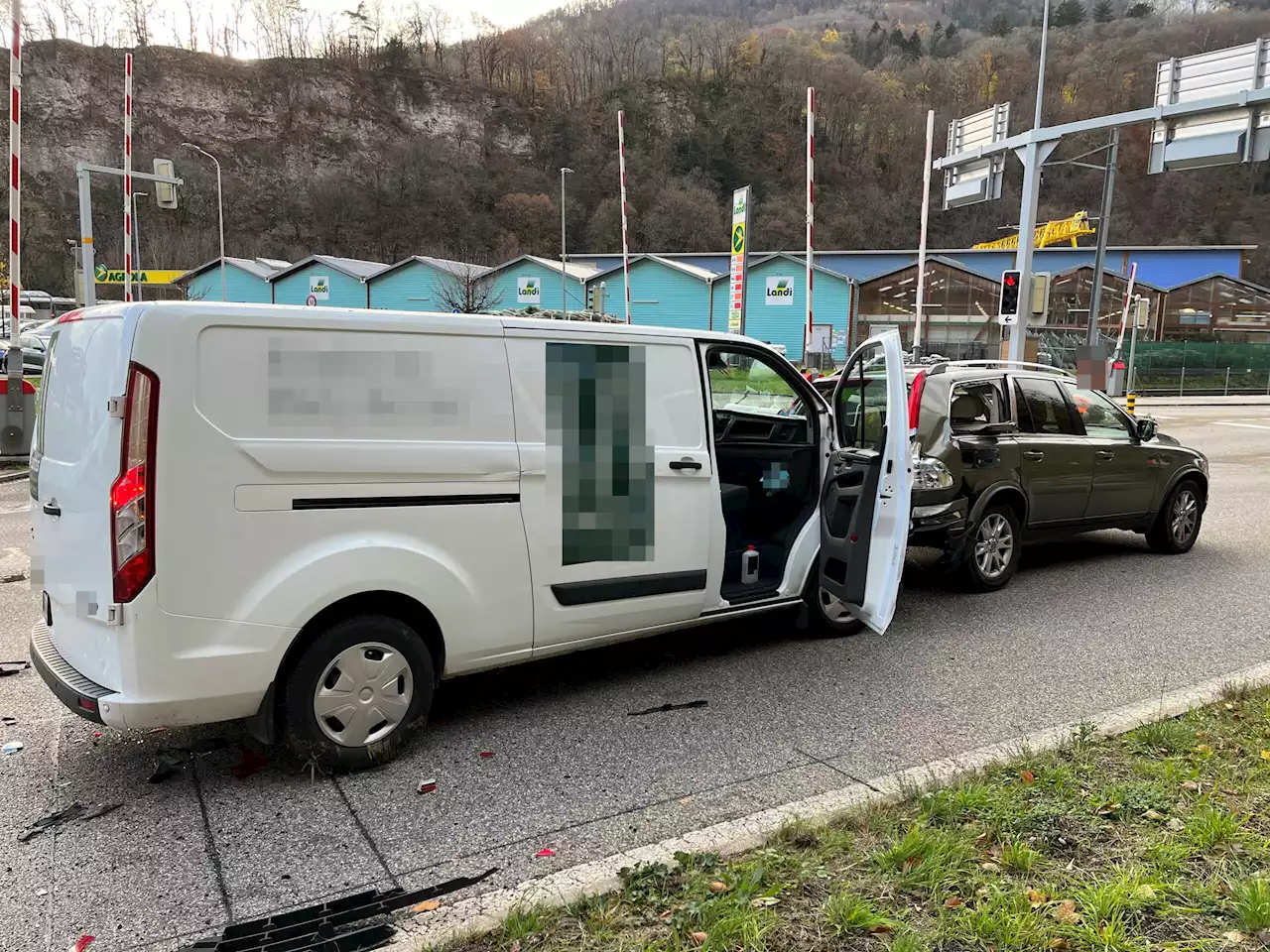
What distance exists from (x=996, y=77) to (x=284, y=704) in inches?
4746

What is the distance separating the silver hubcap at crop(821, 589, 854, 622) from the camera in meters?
5.47

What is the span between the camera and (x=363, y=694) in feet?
11.8

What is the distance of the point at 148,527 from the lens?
10.2 ft

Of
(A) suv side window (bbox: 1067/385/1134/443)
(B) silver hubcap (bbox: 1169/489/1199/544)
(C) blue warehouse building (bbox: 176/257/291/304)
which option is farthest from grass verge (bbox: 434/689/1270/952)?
(C) blue warehouse building (bbox: 176/257/291/304)

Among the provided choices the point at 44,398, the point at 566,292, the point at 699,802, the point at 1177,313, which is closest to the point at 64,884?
the point at 44,398

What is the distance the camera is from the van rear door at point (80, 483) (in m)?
3.17

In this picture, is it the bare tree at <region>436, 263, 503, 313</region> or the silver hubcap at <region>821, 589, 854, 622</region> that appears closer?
the silver hubcap at <region>821, 589, 854, 622</region>

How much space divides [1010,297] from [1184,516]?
34.2 ft

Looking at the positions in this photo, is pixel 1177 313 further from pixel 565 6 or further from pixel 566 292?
pixel 565 6

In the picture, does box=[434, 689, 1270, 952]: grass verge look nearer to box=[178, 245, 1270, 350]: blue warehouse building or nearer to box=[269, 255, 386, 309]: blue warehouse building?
box=[178, 245, 1270, 350]: blue warehouse building

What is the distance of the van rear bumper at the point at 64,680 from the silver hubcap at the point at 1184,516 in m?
8.26

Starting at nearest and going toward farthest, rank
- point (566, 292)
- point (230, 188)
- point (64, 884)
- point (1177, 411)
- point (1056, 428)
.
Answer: point (64, 884), point (1056, 428), point (1177, 411), point (566, 292), point (230, 188)

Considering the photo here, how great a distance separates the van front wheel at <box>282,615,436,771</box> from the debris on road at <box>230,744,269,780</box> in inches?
10.0

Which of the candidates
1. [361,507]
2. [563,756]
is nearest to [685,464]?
[563,756]
